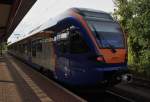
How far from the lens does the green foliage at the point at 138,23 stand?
88.9ft

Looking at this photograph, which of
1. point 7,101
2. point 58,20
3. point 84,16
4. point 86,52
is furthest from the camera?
point 58,20

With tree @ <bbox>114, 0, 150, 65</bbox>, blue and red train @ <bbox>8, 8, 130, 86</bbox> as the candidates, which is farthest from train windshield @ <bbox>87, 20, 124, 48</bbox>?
tree @ <bbox>114, 0, 150, 65</bbox>

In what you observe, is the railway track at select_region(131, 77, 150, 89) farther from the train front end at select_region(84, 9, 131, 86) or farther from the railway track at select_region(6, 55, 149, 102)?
the train front end at select_region(84, 9, 131, 86)

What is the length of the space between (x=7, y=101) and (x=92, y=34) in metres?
3.81

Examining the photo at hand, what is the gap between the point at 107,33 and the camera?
13328 millimetres

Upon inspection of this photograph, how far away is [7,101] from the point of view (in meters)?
11.5

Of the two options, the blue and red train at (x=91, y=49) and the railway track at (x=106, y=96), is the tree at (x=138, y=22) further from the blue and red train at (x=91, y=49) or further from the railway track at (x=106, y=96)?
the blue and red train at (x=91, y=49)

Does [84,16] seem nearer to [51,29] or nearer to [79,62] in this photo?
[79,62]

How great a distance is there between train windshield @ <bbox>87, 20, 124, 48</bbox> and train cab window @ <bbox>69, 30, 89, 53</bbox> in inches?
20.6

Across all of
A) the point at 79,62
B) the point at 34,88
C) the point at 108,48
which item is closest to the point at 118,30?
the point at 108,48

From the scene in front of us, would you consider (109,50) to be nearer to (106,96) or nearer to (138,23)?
(106,96)

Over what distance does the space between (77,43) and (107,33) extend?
116 centimetres

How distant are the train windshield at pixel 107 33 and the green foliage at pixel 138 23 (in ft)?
40.8

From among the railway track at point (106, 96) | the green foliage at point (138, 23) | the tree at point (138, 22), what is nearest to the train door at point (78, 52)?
the railway track at point (106, 96)
